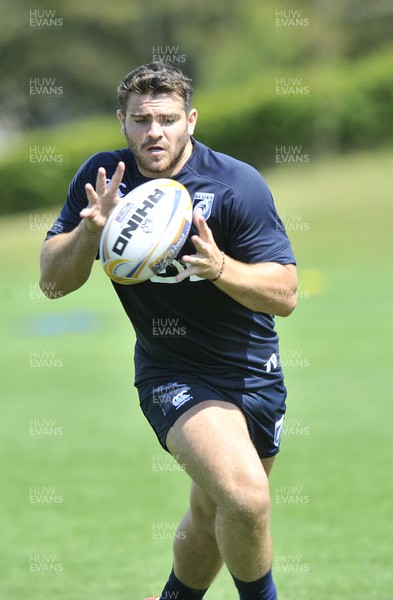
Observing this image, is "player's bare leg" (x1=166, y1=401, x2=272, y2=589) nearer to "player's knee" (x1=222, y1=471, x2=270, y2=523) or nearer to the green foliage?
"player's knee" (x1=222, y1=471, x2=270, y2=523)

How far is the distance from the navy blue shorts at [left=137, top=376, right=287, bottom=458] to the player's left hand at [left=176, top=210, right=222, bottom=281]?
0.70 meters

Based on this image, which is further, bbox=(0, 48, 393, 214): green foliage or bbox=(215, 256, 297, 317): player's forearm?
bbox=(0, 48, 393, 214): green foliage

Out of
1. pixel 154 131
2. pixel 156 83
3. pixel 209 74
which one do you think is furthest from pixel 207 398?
pixel 209 74

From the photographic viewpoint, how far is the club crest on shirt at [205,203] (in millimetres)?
5254

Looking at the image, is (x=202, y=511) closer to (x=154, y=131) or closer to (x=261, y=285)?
(x=261, y=285)

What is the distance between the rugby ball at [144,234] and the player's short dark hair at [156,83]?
23.6 inches

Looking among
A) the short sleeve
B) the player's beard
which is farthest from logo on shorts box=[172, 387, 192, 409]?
the player's beard

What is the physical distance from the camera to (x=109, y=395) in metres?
12.6

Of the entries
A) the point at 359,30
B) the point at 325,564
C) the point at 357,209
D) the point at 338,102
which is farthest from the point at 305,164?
the point at 325,564

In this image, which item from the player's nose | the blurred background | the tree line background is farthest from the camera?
the tree line background

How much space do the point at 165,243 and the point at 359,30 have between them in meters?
37.4

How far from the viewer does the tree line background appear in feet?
109

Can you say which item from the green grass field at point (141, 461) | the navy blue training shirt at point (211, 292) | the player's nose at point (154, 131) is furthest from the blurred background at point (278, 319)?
the player's nose at point (154, 131)

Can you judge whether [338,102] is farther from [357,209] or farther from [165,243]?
[165,243]
